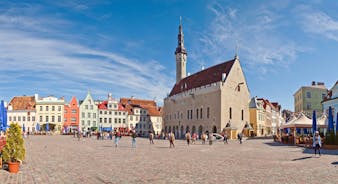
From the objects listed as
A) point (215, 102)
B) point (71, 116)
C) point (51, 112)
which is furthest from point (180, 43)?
point (51, 112)

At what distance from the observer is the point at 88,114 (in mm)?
82188

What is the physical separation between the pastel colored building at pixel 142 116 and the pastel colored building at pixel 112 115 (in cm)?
197

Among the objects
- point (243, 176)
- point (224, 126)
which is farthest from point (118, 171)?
point (224, 126)

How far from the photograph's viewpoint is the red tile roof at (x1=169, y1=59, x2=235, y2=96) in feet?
208

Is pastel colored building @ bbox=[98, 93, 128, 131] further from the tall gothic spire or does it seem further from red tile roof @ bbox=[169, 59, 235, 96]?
the tall gothic spire

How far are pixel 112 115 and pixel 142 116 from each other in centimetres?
939

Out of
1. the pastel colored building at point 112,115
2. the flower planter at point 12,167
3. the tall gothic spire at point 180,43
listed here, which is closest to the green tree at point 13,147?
the flower planter at point 12,167

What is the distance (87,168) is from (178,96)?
6467 centimetres

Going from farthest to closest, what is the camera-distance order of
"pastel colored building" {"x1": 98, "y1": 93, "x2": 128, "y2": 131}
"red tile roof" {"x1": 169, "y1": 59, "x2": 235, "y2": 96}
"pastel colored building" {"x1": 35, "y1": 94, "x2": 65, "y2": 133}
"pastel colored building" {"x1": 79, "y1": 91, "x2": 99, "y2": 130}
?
"pastel colored building" {"x1": 98, "y1": 93, "x2": 128, "y2": 131}
"pastel colored building" {"x1": 79, "y1": 91, "x2": 99, "y2": 130}
"pastel colored building" {"x1": 35, "y1": 94, "x2": 65, "y2": 133}
"red tile roof" {"x1": 169, "y1": 59, "x2": 235, "y2": 96}

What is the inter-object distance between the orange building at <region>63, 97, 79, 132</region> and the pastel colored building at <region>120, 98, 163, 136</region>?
14.7m

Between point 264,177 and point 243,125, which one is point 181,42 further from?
point 264,177

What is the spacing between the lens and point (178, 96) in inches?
3066

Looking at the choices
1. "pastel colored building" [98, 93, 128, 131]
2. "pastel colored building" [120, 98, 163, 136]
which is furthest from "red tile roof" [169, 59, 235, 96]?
"pastel colored building" [98, 93, 128, 131]

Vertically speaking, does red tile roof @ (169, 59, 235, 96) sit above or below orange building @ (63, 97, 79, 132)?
above
